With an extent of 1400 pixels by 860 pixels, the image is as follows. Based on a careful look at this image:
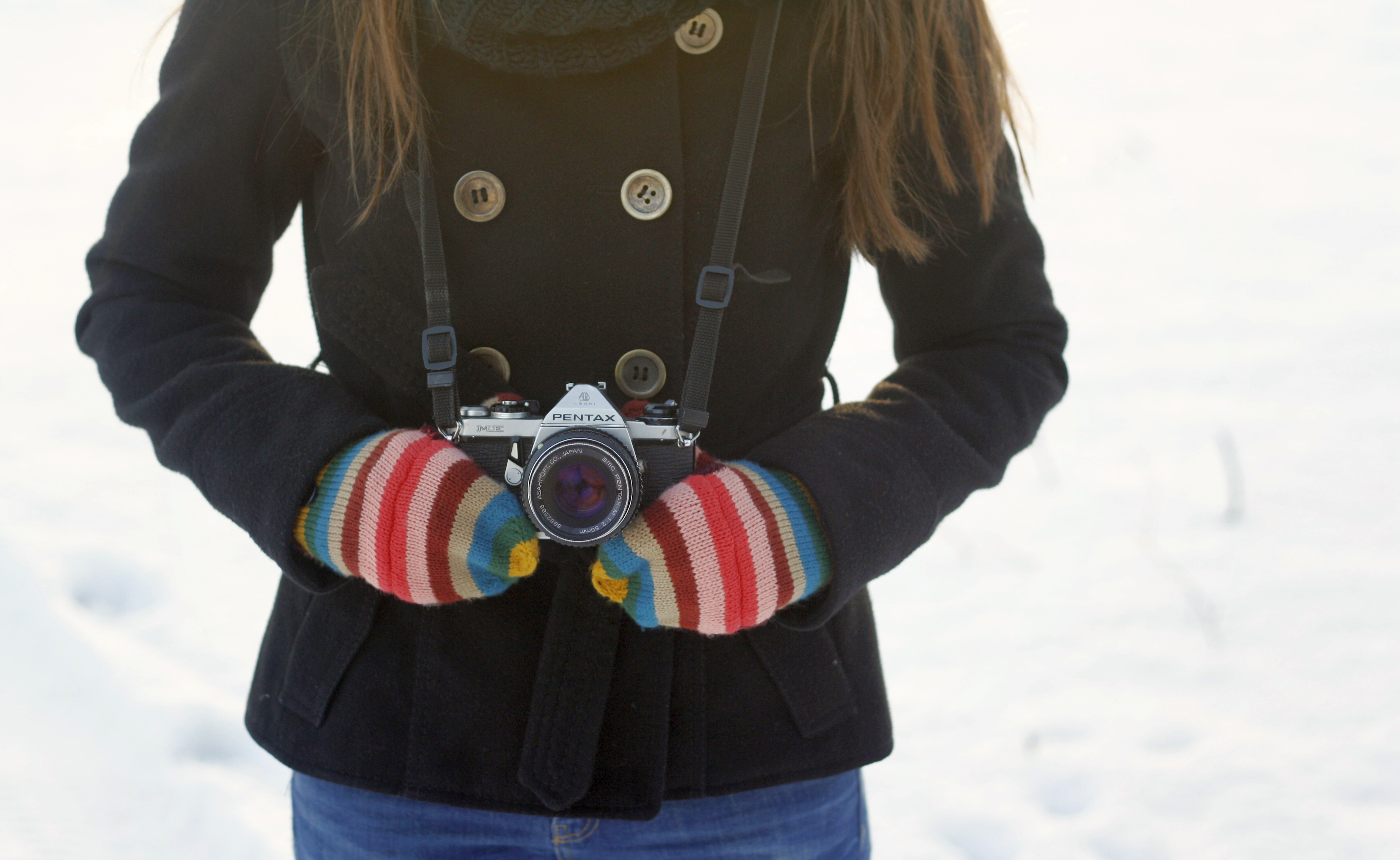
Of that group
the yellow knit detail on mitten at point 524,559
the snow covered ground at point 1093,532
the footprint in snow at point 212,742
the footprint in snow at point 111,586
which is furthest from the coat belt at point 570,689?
the footprint in snow at point 111,586

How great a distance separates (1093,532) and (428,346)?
7.43 ft

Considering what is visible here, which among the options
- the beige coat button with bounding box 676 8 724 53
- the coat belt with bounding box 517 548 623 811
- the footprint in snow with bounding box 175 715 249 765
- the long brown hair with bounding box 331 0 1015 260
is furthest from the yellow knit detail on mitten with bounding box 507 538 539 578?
the footprint in snow with bounding box 175 715 249 765

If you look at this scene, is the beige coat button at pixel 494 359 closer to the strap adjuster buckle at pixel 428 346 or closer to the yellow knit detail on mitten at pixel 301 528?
the strap adjuster buckle at pixel 428 346

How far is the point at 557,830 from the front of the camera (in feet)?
3.02

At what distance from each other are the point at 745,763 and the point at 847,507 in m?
0.27

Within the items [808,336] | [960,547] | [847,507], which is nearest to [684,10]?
[808,336]

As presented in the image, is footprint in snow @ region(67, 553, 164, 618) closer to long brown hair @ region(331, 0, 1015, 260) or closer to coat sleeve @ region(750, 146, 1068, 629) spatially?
long brown hair @ region(331, 0, 1015, 260)

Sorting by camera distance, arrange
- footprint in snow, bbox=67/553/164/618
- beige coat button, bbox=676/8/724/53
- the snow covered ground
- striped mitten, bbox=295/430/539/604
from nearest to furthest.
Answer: striped mitten, bbox=295/430/539/604
beige coat button, bbox=676/8/724/53
the snow covered ground
footprint in snow, bbox=67/553/164/618

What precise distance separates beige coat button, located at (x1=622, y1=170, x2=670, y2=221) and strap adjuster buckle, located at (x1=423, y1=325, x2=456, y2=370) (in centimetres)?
19

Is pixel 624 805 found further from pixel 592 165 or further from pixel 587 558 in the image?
pixel 592 165

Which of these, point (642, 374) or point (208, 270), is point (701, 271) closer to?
point (642, 374)

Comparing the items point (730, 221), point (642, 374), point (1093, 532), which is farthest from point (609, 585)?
point (1093, 532)

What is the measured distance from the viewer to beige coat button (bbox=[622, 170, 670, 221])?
0.89m

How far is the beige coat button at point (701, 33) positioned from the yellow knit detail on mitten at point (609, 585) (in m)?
0.46
